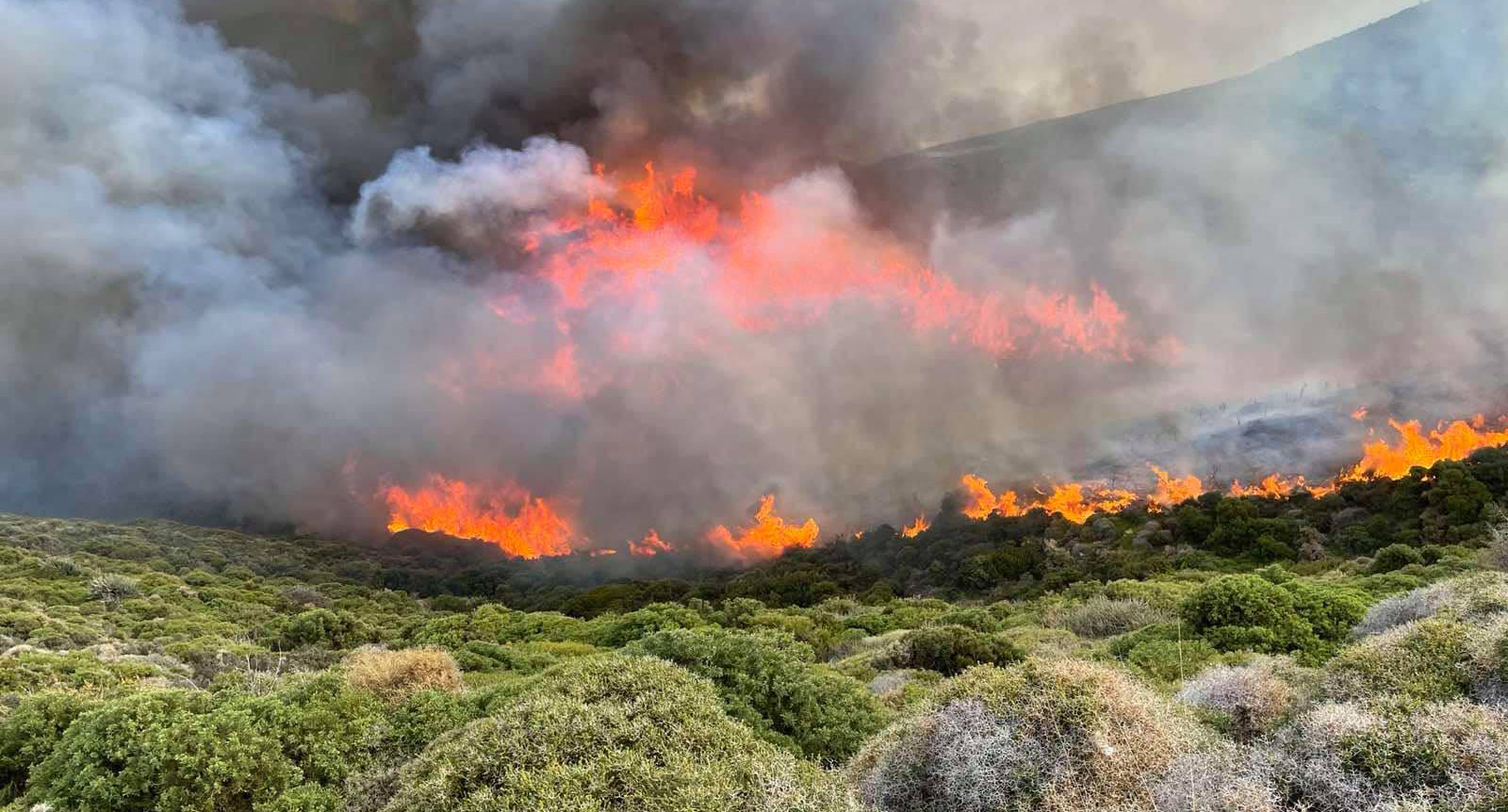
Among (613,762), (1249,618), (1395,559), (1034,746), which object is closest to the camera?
(613,762)

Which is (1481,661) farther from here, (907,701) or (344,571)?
(344,571)

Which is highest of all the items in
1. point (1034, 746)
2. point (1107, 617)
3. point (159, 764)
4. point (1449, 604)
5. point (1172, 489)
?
point (1172, 489)

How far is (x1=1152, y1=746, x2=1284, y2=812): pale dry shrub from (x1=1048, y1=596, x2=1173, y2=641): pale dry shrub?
69.4 feet

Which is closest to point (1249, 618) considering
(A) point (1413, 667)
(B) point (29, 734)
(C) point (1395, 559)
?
(A) point (1413, 667)

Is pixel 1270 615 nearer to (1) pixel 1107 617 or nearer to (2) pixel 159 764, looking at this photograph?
(1) pixel 1107 617

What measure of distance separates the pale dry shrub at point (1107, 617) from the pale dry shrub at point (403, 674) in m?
22.8

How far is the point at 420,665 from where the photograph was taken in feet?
49.8

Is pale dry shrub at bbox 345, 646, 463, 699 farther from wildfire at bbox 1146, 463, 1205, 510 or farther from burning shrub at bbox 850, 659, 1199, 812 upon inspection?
wildfire at bbox 1146, 463, 1205, 510

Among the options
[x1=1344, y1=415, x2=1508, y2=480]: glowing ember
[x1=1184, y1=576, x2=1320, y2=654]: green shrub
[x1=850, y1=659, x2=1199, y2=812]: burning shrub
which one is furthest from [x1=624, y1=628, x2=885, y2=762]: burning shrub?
[x1=1344, y1=415, x2=1508, y2=480]: glowing ember

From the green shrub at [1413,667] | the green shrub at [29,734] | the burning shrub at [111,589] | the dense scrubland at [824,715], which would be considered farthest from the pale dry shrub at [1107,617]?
the burning shrub at [111,589]

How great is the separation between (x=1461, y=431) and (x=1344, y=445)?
8.93 metres

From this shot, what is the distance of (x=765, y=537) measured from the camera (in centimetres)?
9219

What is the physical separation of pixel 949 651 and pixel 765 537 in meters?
70.5

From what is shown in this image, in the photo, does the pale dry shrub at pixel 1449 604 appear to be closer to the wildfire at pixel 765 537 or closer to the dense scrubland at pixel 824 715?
the dense scrubland at pixel 824 715
